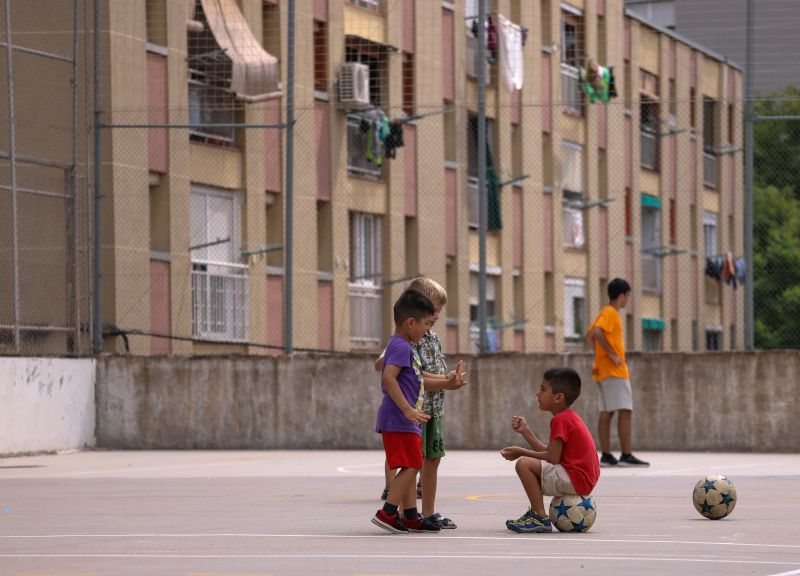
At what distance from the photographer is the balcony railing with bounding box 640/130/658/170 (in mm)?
38812

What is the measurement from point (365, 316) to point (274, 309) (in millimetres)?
3355

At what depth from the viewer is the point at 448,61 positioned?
31.5m

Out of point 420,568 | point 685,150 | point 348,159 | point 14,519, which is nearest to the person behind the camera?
point 420,568

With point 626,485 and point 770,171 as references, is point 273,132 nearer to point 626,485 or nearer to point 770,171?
point 770,171

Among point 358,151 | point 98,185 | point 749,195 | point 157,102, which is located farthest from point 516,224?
point 98,185

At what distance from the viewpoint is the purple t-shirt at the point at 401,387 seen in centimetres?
761

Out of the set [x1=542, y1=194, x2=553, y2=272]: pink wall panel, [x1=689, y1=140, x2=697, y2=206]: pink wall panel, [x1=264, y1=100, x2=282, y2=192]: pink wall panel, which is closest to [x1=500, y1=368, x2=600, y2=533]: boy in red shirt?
[x1=264, y1=100, x2=282, y2=192]: pink wall panel

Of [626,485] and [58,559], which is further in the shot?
[626,485]

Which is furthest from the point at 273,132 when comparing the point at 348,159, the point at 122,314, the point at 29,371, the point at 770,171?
the point at 770,171

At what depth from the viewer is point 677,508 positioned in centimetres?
930

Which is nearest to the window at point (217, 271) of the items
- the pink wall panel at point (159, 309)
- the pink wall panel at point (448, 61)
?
the pink wall panel at point (159, 309)

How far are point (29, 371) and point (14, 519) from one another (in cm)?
851

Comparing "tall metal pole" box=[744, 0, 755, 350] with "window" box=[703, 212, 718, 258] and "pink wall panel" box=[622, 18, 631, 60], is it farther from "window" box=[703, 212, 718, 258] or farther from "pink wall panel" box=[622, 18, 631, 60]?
"window" box=[703, 212, 718, 258]

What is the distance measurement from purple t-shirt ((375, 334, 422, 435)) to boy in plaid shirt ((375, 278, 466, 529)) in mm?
514
